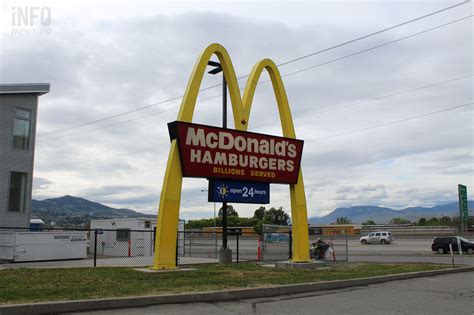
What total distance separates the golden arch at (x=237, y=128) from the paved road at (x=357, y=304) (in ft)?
18.0

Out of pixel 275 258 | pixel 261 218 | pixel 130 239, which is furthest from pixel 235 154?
pixel 261 218

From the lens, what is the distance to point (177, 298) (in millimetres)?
10492

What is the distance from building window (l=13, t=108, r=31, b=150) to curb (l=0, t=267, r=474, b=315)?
1957cm

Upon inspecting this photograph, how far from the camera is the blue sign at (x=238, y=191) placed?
1773cm

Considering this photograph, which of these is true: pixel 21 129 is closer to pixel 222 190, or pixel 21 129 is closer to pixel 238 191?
pixel 222 190

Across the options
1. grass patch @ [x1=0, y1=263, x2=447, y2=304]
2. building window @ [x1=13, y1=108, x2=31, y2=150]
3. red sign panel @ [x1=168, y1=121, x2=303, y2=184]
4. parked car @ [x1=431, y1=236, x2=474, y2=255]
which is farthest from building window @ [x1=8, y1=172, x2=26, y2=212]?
parked car @ [x1=431, y1=236, x2=474, y2=255]

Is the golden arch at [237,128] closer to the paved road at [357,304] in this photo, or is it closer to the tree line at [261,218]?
the paved road at [357,304]

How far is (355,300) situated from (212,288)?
134 inches

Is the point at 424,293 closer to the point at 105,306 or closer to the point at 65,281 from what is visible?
the point at 105,306

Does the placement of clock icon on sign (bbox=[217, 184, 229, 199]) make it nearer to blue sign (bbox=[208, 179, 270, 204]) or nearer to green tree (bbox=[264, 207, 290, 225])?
blue sign (bbox=[208, 179, 270, 204])

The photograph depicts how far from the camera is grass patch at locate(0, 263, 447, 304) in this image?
10.1 meters

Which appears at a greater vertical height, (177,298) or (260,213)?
(260,213)

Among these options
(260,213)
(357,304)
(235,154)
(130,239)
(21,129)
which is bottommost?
(357,304)

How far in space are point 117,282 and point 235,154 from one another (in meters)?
7.34
